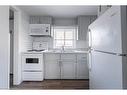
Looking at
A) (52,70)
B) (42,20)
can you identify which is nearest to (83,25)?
(42,20)

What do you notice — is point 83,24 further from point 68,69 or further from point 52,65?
point 52,65

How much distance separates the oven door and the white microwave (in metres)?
0.90

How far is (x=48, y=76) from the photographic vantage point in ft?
15.0

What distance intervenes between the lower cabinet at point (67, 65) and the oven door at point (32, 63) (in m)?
0.23

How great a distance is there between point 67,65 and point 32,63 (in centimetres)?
103

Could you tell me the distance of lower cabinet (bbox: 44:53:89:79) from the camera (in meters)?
4.53

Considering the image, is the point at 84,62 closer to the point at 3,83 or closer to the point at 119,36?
the point at 3,83

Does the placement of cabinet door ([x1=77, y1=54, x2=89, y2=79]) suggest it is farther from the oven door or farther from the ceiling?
the ceiling

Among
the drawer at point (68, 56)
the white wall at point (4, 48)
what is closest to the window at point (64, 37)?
the drawer at point (68, 56)

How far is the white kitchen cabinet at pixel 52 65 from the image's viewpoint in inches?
179

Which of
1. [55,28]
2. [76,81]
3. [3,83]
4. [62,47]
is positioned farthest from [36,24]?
[3,83]

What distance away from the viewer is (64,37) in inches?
223

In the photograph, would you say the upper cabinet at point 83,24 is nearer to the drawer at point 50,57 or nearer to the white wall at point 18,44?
the drawer at point 50,57
